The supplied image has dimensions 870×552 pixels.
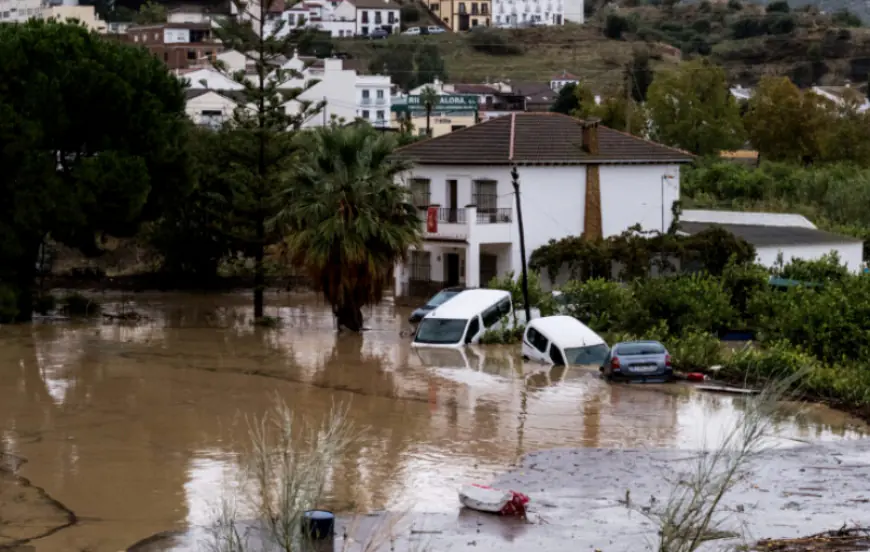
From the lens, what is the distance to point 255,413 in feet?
82.0

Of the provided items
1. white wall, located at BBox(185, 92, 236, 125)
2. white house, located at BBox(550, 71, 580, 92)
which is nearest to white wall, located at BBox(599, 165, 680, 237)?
white wall, located at BBox(185, 92, 236, 125)

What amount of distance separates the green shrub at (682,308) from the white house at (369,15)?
429 ft

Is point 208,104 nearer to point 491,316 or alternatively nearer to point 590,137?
point 590,137

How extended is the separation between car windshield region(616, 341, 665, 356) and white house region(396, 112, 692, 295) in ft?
40.7

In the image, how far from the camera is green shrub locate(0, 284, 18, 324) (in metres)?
36.4

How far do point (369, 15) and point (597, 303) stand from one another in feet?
438

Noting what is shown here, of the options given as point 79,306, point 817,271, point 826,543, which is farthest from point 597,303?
point 826,543

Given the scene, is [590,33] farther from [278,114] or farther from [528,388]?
[528,388]

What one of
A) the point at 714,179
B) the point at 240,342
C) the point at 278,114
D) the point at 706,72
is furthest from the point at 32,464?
the point at 706,72

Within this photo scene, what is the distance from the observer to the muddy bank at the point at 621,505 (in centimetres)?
1661

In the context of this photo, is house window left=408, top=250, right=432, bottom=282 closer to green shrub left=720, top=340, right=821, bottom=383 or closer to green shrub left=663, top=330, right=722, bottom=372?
green shrub left=663, top=330, right=722, bottom=372

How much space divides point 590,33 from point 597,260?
404 feet

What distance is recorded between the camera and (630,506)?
18.3 m

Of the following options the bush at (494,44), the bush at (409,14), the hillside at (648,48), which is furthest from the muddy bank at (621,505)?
the bush at (409,14)
